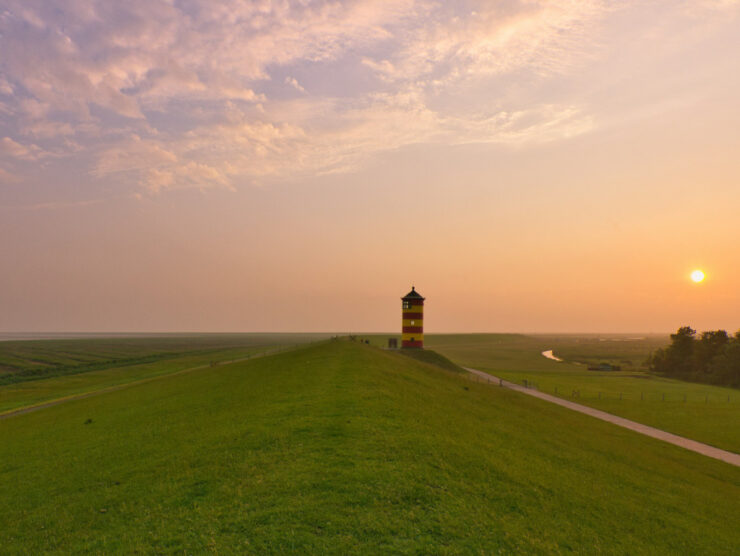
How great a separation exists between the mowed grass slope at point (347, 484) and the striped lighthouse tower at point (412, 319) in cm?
4153

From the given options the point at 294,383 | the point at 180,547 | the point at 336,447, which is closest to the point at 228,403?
the point at 294,383

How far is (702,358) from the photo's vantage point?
9369 cm

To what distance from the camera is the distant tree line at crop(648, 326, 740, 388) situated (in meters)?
81.0

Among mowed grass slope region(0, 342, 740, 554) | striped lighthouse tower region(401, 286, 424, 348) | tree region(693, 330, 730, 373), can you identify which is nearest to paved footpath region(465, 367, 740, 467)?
mowed grass slope region(0, 342, 740, 554)

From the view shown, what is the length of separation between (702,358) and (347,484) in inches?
4427

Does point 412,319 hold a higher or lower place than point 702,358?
higher

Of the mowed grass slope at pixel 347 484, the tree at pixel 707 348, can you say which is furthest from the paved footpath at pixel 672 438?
the tree at pixel 707 348

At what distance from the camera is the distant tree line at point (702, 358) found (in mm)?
81000

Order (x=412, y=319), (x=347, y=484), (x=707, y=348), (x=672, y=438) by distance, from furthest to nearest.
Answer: (x=707, y=348), (x=412, y=319), (x=672, y=438), (x=347, y=484)

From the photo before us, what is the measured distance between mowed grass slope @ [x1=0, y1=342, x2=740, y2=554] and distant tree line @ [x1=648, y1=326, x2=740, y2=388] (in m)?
73.6

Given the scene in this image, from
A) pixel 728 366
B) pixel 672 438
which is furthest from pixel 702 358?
pixel 672 438

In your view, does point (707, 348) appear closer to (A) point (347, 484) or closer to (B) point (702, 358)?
(B) point (702, 358)

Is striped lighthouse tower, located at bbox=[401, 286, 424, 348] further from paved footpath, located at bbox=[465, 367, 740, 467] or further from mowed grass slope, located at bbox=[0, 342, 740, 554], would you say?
mowed grass slope, located at bbox=[0, 342, 740, 554]

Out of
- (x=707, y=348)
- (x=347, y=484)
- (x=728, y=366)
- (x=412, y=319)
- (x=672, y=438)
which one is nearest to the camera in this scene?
(x=347, y=484)
